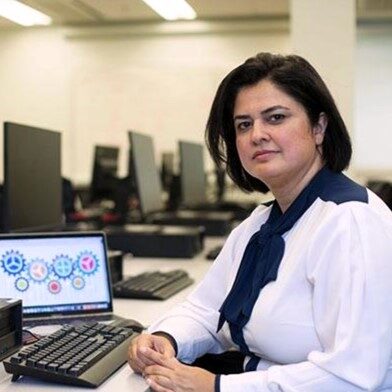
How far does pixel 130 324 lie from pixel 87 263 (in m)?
0.22

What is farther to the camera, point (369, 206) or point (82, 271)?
point (82, 271)

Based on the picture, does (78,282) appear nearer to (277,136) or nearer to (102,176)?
(277,136)

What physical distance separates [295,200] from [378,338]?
0.37m

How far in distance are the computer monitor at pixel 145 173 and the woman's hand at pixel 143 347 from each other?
1.25m

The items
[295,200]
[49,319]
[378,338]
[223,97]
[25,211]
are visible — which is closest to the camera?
[378,338]

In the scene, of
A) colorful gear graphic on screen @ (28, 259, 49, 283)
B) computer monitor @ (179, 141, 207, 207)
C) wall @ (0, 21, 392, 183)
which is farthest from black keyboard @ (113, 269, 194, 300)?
wall @ (0, 21, 392, 183)

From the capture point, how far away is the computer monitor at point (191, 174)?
11.0 feet

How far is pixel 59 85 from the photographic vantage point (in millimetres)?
6750

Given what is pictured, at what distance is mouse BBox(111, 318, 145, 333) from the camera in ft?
5.03

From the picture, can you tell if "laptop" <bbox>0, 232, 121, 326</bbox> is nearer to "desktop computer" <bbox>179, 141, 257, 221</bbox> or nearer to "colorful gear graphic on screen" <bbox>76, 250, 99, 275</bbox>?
"colorful gear graphic on screen" <bbox>76, 250, 99, 275</bbox>

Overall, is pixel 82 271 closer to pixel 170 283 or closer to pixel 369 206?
pixel 170 283

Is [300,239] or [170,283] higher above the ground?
[300,239]

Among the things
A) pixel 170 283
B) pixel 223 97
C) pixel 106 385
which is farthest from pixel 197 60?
pixel 106 385

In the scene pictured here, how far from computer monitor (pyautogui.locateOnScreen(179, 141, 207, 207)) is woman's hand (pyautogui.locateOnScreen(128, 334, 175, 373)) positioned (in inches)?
77.4
